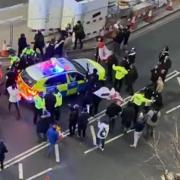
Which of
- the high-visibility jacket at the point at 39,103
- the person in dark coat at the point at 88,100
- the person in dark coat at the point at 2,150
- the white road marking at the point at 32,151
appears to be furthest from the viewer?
the person in dark coat at the point at 88,100

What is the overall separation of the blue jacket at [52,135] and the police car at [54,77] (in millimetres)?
2402

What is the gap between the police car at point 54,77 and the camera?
24.2 m

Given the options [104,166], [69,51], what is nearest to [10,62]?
[69,51]

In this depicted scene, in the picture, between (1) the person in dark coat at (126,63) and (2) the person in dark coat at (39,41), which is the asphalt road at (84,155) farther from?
(2) the person in dark coat at (39,41)

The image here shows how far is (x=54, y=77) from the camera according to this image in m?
24.4

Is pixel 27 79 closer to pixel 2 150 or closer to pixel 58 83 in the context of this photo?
pixel 58 83

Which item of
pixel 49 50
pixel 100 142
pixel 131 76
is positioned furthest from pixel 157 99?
pixel 49 50

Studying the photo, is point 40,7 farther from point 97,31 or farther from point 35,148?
point 35,148

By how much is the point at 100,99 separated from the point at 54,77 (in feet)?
6.14

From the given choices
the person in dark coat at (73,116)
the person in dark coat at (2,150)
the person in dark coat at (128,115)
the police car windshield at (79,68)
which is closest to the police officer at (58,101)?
the person in dark coat at (73,116)

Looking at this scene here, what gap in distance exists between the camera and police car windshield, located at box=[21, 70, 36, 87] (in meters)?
24.1

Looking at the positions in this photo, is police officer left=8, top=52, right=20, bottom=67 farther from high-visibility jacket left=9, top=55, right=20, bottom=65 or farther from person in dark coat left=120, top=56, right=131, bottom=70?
person in dark coat left=120, top=56, right=131, bottom=70

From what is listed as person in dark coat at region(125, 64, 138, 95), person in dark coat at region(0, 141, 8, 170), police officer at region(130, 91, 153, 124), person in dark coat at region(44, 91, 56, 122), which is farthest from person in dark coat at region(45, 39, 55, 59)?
person in dark coat at region(0, 141, 8, 170)

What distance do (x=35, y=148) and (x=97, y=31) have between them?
28.4 ft
